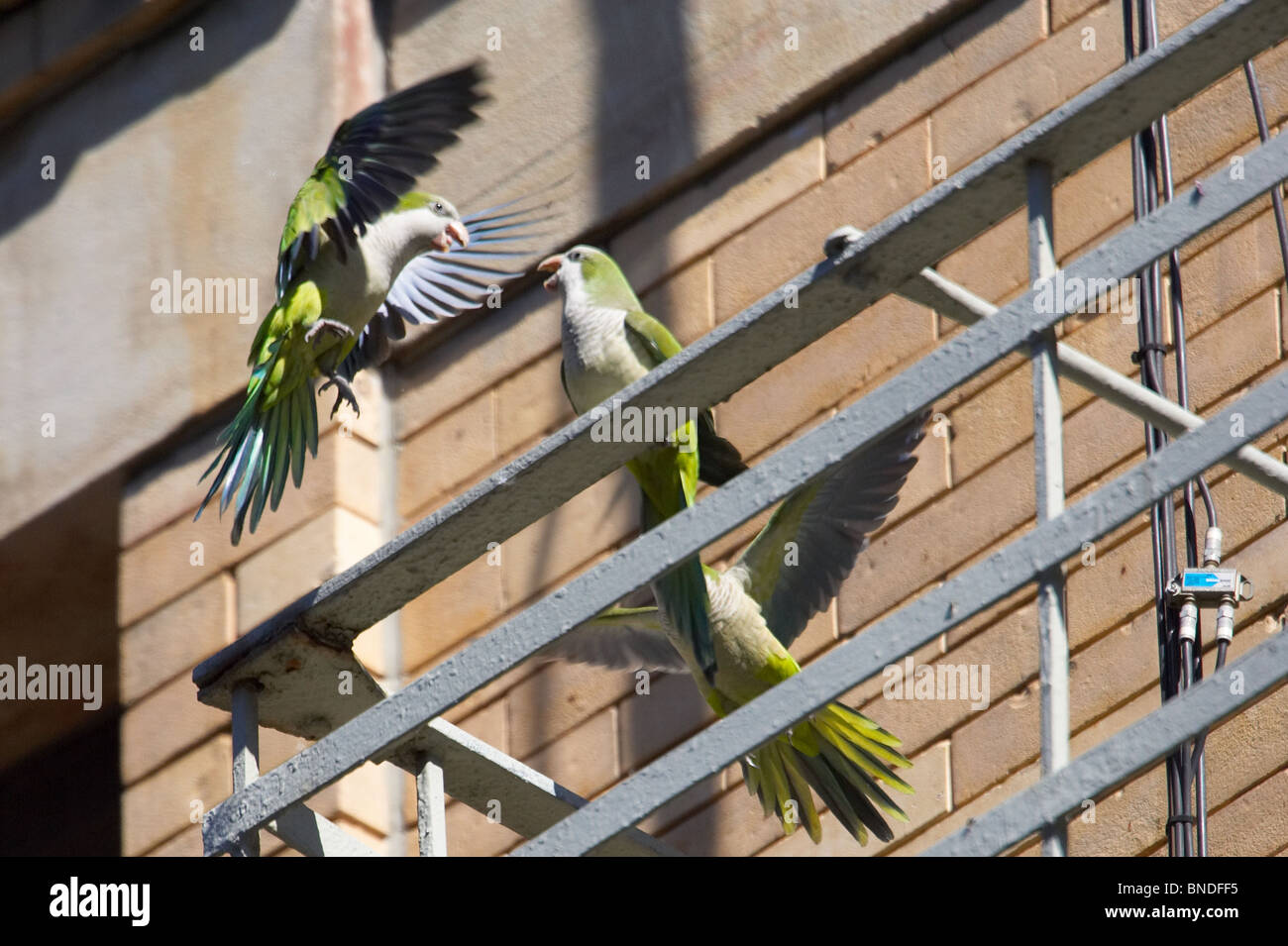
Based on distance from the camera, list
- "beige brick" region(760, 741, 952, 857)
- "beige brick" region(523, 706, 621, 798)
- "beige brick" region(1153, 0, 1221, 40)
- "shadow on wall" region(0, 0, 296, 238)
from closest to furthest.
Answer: "beige brick" region(760, 741, 952, 857) < "beige brick" region(1153, 0, 1221, 40) < "beige brick" region(523, 706, 621, 798) < "shadow on wall" region(0, 0, 296, 238)

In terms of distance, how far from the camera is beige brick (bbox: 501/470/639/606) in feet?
20.7

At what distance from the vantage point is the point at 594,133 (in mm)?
6750

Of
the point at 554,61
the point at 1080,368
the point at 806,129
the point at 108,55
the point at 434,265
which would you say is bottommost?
the point at 1080,368

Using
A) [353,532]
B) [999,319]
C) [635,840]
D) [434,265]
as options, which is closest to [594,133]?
[434,265]

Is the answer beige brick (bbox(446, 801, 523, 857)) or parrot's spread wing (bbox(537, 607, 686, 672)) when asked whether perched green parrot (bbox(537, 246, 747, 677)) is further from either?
beige brick (bbox(446, 801, 523, 857))

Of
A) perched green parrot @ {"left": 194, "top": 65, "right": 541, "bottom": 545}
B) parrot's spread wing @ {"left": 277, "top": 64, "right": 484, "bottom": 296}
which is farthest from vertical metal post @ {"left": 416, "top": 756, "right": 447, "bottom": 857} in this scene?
parrot's spread wing @ {"left": 277, "top": 64, "right": 484, "bottom": 296}

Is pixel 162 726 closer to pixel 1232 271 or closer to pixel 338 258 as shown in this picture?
pixel 338 258

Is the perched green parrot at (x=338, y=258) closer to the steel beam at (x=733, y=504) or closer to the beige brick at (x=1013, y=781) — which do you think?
the steel beam at (x=733, y=504)

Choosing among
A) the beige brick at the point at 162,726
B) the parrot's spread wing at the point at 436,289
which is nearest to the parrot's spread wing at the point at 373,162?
the parrot's spread wing at the point at 436,289

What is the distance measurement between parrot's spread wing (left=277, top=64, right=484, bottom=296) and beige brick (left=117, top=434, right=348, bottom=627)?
169cm

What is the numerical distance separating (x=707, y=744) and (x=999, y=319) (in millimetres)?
756

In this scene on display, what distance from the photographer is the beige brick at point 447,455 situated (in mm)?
6625

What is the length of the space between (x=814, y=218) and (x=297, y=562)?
2116 mm
